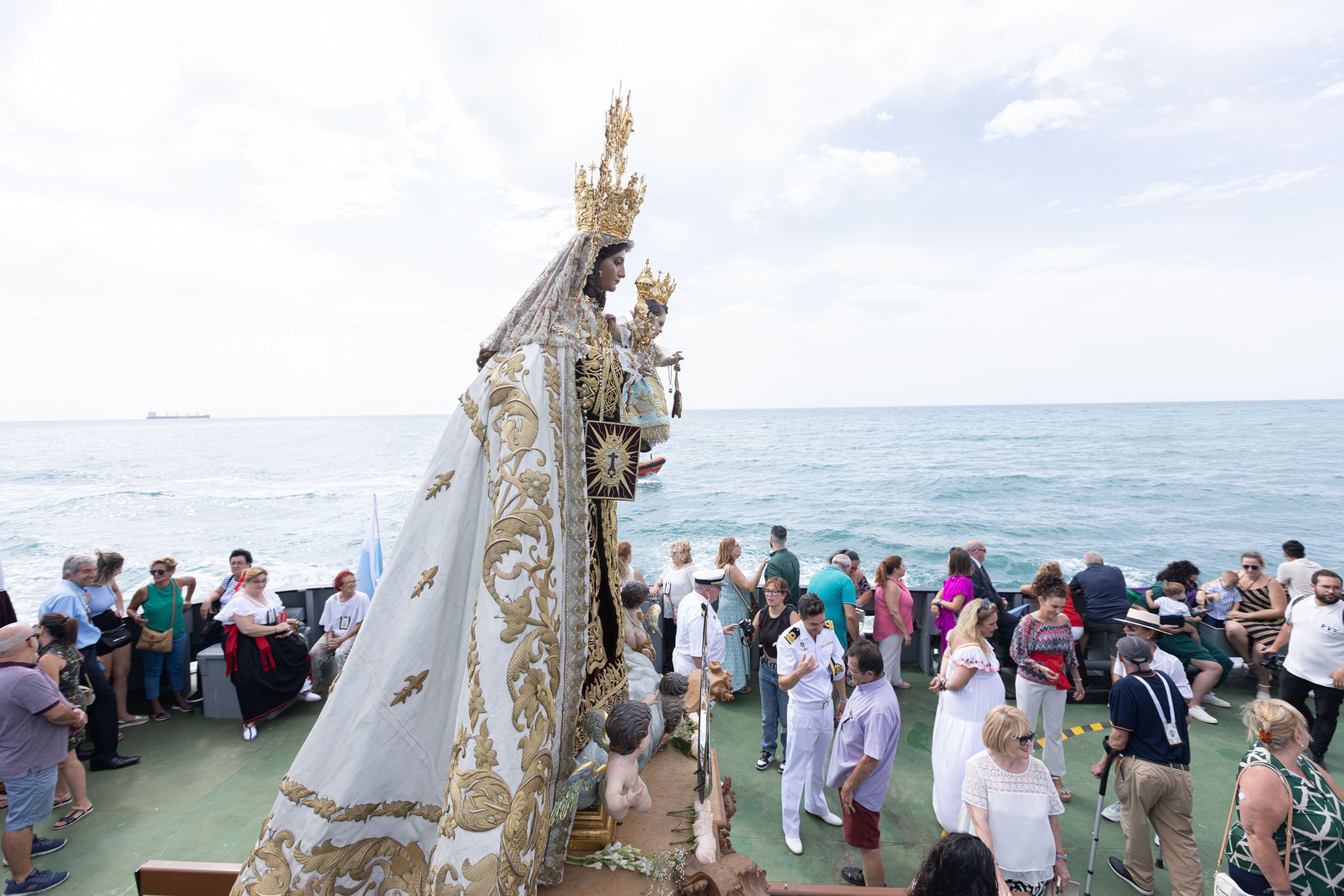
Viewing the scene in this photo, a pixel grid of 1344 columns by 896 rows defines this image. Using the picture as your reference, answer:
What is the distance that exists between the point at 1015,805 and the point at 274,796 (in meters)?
6.35

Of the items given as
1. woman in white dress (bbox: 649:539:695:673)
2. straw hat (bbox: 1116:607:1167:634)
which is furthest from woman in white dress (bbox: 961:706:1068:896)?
woman in white dress (bbox: 649:539:695:673)

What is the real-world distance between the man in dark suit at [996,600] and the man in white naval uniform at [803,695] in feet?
9.44

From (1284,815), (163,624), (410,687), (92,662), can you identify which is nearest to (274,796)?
(92,662)

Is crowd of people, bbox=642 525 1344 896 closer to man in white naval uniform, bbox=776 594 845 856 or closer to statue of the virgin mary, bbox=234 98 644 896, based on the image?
man in white naval uniform, bbox=776 594 845 856

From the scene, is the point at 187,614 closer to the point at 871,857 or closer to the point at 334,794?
the point at 334,794

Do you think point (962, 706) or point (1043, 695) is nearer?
point (962, 706)

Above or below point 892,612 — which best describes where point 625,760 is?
above

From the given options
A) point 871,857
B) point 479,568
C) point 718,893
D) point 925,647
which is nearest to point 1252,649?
point 925,647

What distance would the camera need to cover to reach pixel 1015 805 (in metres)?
3.29

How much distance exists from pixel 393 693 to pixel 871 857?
3.81 metres

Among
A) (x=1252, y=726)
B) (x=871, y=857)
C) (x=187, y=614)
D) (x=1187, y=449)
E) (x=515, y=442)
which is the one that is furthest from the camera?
(x=1187, y=449)

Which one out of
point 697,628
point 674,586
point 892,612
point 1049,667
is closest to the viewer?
point 1049,667

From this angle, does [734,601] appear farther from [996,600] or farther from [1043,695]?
[1043,695]

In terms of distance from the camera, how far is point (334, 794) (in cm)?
183
